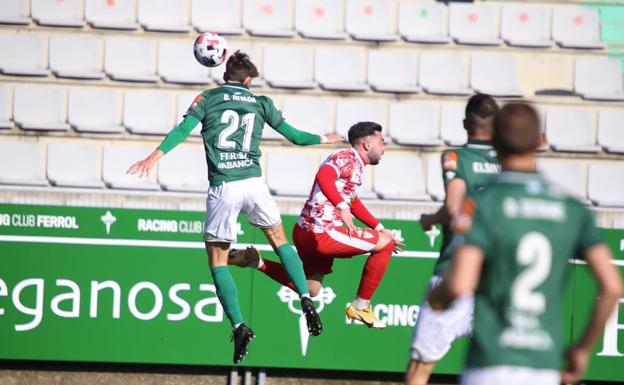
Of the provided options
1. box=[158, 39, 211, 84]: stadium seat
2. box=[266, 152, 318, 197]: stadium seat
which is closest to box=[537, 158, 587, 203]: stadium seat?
box=[266, 152, 318, 197]: stadium seat

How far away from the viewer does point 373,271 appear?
902 centimetres

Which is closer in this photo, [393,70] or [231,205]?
[231,205]

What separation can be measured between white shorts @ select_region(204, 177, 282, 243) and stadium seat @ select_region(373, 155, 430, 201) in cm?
412

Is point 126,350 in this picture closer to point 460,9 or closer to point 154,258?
point 154,258

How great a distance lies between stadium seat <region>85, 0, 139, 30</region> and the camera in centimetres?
1323

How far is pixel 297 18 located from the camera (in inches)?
523

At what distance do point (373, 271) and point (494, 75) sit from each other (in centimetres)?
509

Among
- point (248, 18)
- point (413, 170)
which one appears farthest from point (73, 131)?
point (413, 170)

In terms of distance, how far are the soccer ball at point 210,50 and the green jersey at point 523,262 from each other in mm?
4565

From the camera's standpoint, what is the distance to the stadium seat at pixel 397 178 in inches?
500

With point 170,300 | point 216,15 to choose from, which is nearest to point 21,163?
point 170,300

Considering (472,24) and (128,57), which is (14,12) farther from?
(472,24)

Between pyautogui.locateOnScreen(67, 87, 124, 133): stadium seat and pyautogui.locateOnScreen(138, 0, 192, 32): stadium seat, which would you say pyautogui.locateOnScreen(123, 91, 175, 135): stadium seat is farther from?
pyautogui.locateOnScreen(138, 0, 192, 32): stadium seat

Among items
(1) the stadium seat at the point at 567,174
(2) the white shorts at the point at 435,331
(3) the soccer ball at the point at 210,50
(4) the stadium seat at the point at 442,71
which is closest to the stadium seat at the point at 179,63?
(4) the stadium seat at the point at 442,71
